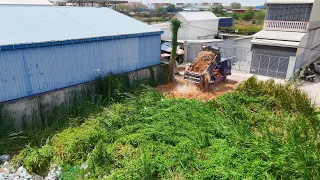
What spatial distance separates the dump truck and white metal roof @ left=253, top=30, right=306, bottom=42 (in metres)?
4.22

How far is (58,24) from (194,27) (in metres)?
18.0

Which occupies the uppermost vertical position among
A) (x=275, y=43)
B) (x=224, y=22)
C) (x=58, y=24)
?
(x=58, y=24)

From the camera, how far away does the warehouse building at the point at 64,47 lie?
9.12 m

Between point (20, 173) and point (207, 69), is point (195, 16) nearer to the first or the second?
point (207, 69)

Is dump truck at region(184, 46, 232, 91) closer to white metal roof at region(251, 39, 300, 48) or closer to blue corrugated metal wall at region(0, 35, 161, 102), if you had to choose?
blue corrugated metal wall at region(0, 35, 161, 102)

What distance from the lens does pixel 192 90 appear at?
46.5 feet

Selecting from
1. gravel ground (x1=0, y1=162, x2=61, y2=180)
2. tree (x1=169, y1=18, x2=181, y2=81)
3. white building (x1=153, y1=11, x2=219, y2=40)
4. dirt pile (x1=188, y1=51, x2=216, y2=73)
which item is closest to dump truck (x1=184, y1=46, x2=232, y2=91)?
dirt pile (x1=188, y1=51, x2=216, y2=73)

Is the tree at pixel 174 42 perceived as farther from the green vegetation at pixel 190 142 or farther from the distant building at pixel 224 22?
the distant building at pixel 224 22

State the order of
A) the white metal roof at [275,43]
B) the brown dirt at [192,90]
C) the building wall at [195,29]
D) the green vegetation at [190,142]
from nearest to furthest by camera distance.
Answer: the green vegetation at [190,142]
the brown dirt at [192,90]
the white metal roof at [275,43]
the building wall at [195,29]

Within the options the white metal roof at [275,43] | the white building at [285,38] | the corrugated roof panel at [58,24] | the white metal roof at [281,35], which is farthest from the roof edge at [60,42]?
the white metal roof at [281,35]

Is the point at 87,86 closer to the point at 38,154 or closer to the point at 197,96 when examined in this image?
the point at 38,154

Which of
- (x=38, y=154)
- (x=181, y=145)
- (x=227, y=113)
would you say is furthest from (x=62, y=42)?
(x=227, y=113)

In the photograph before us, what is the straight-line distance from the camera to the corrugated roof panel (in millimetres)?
9680

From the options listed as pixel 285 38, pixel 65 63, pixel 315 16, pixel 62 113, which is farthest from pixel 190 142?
pixel 315 16
